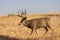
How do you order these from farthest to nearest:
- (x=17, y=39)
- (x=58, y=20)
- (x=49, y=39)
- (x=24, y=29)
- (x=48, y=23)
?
(x=58, y=20) < (x=24, y=29) < (x=48, y=23) < (x=17, y=39) < (x=49, y=39)

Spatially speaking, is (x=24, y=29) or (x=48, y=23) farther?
(x=24, y=29)

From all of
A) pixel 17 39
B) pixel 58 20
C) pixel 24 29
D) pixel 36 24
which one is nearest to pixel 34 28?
pixel 36 24

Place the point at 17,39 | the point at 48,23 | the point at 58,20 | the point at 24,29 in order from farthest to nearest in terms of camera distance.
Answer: the point at 58,20 < the point at 24,29 < the point at 48,23 < the point at 17,39

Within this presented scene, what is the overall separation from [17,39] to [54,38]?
8.91 feet

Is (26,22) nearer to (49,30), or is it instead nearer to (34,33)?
(34,33)

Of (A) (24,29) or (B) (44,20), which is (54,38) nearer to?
(B) (44,20)

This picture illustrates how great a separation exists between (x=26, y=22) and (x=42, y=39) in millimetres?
2461

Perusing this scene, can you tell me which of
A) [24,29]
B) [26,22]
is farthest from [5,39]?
[24,29]

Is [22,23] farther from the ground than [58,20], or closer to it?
farther from the ground

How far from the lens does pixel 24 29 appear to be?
944 inches

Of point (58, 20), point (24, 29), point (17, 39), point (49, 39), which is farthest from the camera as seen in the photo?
point (58, 20)

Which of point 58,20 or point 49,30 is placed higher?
point 49,30

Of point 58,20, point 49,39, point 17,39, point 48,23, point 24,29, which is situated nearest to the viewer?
point 49,39

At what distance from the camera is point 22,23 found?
19297 millimetres
